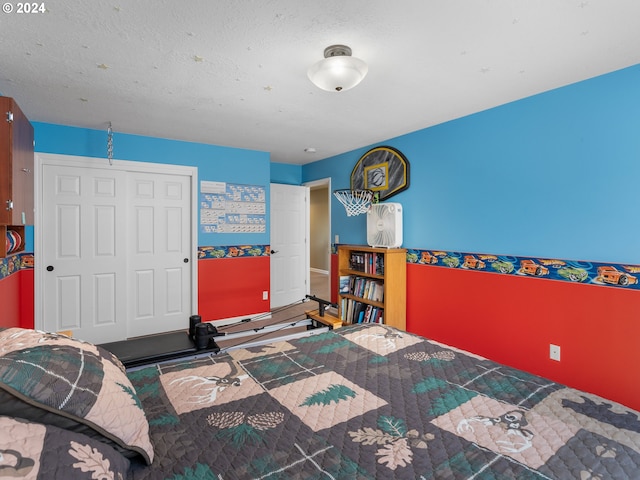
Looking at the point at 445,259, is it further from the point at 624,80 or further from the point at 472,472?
the point at 472,472

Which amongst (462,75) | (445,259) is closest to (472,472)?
(462,75)

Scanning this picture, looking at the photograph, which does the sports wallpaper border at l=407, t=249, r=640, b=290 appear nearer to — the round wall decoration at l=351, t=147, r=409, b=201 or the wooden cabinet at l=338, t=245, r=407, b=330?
the wooden cabinet at l=338, t=245, r=407, b=330

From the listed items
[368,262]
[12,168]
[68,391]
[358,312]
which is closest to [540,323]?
[368,262]

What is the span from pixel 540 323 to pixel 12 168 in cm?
381

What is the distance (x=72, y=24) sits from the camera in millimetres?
1757

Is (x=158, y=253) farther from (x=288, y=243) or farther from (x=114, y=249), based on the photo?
(x=288, y=243)

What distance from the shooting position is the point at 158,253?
4082 millimetres

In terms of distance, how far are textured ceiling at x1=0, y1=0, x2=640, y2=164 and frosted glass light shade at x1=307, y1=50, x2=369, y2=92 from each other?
0.32 feet

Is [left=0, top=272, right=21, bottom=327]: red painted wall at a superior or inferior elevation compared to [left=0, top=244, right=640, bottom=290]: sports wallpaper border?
inferior

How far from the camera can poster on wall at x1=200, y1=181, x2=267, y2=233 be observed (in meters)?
4.28

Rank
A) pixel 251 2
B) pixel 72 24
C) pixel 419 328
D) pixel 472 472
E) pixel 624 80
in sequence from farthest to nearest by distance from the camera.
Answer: pixel 419 328 < pixel 624 80 < pixel 72 24 < pixel 251 2 < pixel 472 472

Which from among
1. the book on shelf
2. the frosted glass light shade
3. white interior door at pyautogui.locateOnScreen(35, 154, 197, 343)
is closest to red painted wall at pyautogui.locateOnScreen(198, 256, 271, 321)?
white interior door at pyautogui.locateOnScreen(35, 154, 197, 343)

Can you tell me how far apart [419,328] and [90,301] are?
3.55m

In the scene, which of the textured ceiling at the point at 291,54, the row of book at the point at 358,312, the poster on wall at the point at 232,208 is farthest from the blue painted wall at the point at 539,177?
the poster on wall at the point at 232,208
